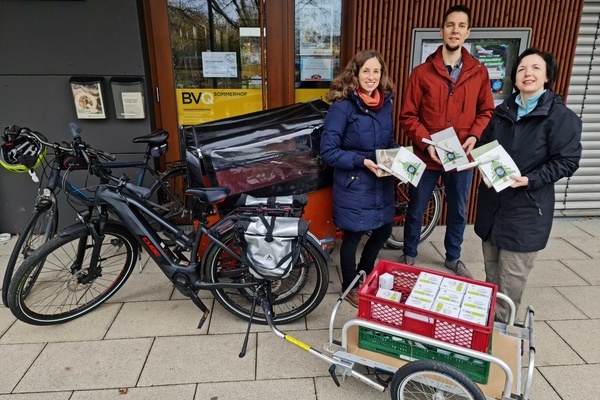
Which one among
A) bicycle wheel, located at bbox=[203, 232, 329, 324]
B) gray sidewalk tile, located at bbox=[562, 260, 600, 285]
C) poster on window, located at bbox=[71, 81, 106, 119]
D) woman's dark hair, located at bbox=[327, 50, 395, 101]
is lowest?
gray sidewalk tile, located at bbox=[562, 260, 600, 285]

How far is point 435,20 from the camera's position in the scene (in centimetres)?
425

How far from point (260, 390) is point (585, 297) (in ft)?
9.07

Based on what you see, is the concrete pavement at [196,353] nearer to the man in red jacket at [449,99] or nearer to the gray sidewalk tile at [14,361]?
the gray sidewalk tile at [14,361]

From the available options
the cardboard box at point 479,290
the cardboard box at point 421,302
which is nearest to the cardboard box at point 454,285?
the cardboard box at point 479,290

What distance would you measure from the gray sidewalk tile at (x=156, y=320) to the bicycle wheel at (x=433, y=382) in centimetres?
148

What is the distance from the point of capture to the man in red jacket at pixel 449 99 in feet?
10.6

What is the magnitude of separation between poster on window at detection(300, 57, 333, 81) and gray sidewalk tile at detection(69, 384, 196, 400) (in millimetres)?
3334

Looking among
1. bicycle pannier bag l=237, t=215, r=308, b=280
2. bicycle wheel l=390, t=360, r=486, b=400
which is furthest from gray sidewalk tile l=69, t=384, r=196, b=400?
bicycle wheel l=390, t=360, r=486, b=400

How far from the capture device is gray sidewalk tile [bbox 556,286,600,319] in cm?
328

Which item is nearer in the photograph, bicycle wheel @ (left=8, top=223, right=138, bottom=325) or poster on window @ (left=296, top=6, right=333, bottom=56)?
bicycle wheel @ (left=8, top=223, right=138, bottom=325)

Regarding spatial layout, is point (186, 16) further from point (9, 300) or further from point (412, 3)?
point (9, 300)

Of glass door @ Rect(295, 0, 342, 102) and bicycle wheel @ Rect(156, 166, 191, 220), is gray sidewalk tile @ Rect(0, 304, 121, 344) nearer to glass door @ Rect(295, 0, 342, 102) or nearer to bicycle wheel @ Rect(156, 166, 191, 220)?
bicycle wheel @ Rect(156, 166, 191, 220)

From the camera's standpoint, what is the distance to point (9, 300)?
2.84 metres

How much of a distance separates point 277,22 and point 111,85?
1.79m
